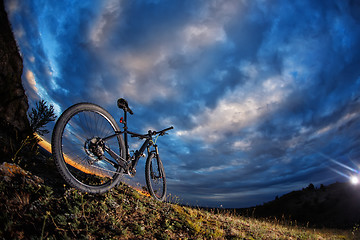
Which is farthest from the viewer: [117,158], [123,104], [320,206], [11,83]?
[320,206]

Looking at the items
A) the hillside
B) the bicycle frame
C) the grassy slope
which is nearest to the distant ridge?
the bicycle frame

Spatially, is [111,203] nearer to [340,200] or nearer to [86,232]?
[86,232]

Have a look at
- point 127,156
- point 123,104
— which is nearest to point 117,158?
Result: point 127,156

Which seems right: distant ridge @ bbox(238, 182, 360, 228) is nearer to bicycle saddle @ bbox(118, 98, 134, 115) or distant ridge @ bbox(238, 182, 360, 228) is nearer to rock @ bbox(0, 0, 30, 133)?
bicycle saddle @ bbox(118, 98, 134, 115)

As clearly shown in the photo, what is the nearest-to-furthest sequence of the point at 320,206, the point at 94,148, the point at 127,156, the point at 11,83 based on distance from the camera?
the point at 94,148 → the point at 127,156 → the point at 11,83 → the point at 320,206

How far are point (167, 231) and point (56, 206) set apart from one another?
2.25 meters

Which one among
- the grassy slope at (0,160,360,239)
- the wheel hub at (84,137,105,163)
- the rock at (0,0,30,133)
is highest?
the rock at (0,0,30,133)

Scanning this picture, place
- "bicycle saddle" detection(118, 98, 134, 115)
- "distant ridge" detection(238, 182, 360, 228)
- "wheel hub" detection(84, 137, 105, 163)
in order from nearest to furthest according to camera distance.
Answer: "wheel hub" detection(84, 137, 105, 163) → "bicycle saddle" detection(118, 98, 134, 115) → "distant ridge" detection(238, 182, 360, 228)

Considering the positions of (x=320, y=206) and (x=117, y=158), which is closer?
(x=117, y=158)

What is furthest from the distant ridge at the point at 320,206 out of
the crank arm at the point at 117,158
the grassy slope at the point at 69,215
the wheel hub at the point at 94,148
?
the wheel hub at the point at 94,148

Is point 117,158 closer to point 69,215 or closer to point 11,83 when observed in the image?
point 69,215

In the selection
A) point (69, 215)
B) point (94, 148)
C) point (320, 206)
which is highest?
point (320, 206)

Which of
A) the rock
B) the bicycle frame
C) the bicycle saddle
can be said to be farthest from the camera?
the rock

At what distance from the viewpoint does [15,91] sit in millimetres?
7496
